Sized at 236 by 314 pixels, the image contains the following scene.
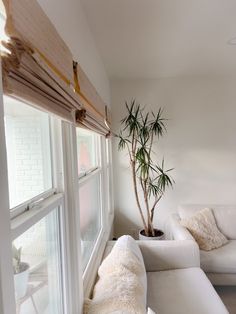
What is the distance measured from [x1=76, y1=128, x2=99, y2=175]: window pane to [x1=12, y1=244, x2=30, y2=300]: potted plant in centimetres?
96

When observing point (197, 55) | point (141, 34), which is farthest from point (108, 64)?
point (197, 55)

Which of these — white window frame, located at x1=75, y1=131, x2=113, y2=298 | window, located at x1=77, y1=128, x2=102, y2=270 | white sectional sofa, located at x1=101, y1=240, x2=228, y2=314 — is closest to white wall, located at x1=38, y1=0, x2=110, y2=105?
window, located at x1=77, y1=128, x2=102, y2=270

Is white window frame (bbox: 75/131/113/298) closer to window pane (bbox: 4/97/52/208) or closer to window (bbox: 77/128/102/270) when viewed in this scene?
window (bbox: 77/128/102/270)

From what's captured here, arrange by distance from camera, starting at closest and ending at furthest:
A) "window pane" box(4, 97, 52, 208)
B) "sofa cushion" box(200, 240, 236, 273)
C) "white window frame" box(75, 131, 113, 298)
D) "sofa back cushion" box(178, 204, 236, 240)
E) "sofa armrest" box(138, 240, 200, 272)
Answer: "window pane" box(4, 97, 52, 208) → "white window frame" box(75, 131, 113, 298) → "sofa armrest" box(138, 240, 200, 272) → "sofa cushion" box(200, 240, 236, 273) → "sofa back cushion" box(178, 204, 236, 240)

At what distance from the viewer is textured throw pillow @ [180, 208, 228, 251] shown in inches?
105

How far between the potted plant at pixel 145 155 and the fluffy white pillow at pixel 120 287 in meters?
1.34

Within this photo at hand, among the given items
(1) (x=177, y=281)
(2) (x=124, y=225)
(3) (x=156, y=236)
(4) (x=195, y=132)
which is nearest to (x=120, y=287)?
(1) (x=177, y=281)

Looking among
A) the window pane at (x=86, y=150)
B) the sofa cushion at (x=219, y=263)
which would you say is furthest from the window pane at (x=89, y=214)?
the sofa cushion at (x=219, y=263)

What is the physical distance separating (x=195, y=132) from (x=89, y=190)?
1953 millimetres

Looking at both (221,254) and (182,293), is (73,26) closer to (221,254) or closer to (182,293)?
(182,293)

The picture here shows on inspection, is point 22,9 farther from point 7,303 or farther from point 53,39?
point 7,303

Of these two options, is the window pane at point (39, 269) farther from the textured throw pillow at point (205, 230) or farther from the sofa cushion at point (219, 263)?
the textured throw pillow at point (205, 230)

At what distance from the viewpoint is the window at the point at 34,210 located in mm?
818

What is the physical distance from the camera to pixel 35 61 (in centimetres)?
→ 66
